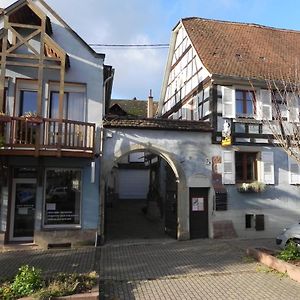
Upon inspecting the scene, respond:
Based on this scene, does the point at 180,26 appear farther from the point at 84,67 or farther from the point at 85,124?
the point at 85,124

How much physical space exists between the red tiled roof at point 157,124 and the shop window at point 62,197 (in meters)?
2.31

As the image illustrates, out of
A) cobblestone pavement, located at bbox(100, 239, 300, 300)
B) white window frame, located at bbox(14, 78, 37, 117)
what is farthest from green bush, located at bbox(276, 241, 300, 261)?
white window frame, located at bbox(14, 78, 37, 117)

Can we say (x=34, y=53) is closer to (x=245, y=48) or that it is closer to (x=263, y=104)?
(x=263, y=104)

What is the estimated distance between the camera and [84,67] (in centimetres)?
1503

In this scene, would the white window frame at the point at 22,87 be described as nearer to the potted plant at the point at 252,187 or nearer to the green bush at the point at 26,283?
the green bush at the point at 26,283

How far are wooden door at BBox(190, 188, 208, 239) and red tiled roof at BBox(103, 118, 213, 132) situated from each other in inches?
100

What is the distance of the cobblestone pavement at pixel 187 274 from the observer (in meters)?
8.49

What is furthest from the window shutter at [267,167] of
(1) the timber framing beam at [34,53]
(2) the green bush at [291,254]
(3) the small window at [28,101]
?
(3) the small window at [28,101]

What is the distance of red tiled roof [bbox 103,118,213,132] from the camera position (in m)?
15.1

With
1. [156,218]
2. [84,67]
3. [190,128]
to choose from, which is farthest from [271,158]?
Result: [84,67]

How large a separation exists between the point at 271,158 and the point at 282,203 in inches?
78.6

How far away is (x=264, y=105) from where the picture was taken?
16.8 m

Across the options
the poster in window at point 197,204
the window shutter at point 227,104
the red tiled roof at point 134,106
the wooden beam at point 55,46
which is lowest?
the poster in window at point 197,204

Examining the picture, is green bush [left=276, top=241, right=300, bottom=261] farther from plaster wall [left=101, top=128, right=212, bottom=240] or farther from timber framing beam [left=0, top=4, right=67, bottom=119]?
timber framing beam [left=0, top=4, right=67, bottom=119]
